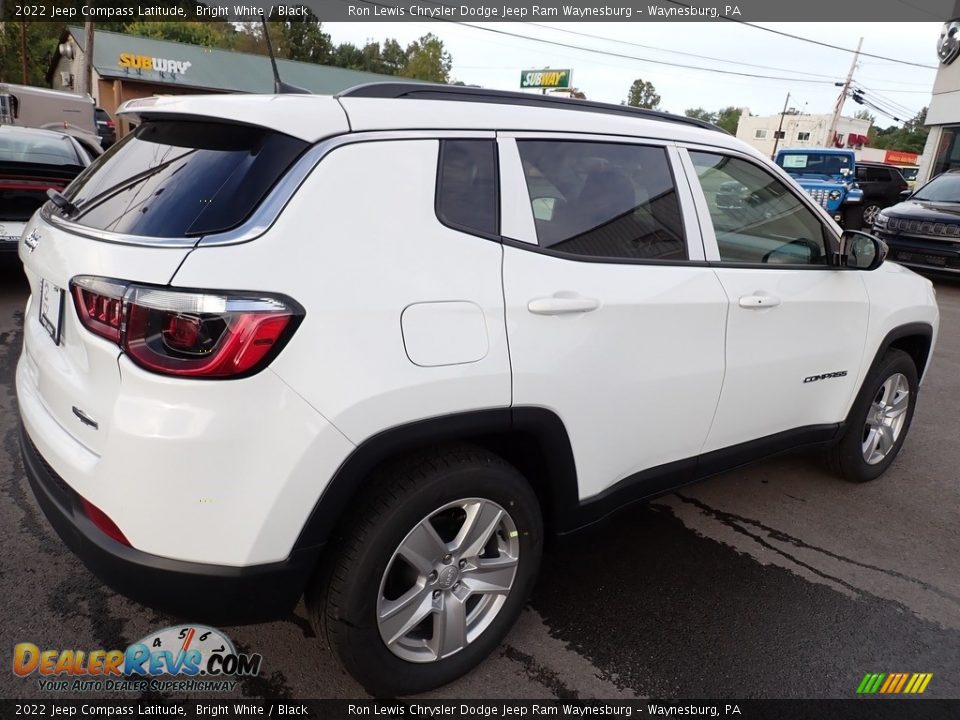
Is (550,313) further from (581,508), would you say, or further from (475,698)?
(475,698)

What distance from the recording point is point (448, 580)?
2.18 metres

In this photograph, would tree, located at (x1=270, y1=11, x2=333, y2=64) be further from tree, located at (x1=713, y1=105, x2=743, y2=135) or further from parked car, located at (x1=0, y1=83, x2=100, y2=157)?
tree, located at (x1=713, y1=105, x2=743, y2=135)

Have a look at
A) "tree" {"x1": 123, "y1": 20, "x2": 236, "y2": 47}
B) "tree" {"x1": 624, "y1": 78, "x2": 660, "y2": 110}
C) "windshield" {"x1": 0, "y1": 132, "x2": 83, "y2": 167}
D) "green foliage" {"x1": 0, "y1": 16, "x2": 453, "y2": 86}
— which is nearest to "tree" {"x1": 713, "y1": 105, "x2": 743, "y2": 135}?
"tree" {"x1": 624, "y1": 78, "x2": 660, "y2": 110}

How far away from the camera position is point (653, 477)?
2709mm

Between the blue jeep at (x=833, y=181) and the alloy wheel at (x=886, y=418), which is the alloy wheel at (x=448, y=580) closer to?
the alloy wheel at (x=886, y=418)

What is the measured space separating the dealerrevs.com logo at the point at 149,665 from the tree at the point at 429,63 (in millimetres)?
62940

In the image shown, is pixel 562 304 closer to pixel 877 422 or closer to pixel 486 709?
pixel 486 709

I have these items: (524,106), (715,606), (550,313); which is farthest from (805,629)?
(524,106)

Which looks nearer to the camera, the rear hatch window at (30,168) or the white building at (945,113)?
the rear hatch window at (30,168)

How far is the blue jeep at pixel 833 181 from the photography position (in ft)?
57.8

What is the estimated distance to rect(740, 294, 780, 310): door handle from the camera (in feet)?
9.20

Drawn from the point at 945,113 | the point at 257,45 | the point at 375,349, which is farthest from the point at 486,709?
the point at 257,45

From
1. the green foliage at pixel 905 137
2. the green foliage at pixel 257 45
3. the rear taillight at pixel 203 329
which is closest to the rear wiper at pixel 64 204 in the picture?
the rear taillight at pixel 203 329

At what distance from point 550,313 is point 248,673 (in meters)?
1.56
